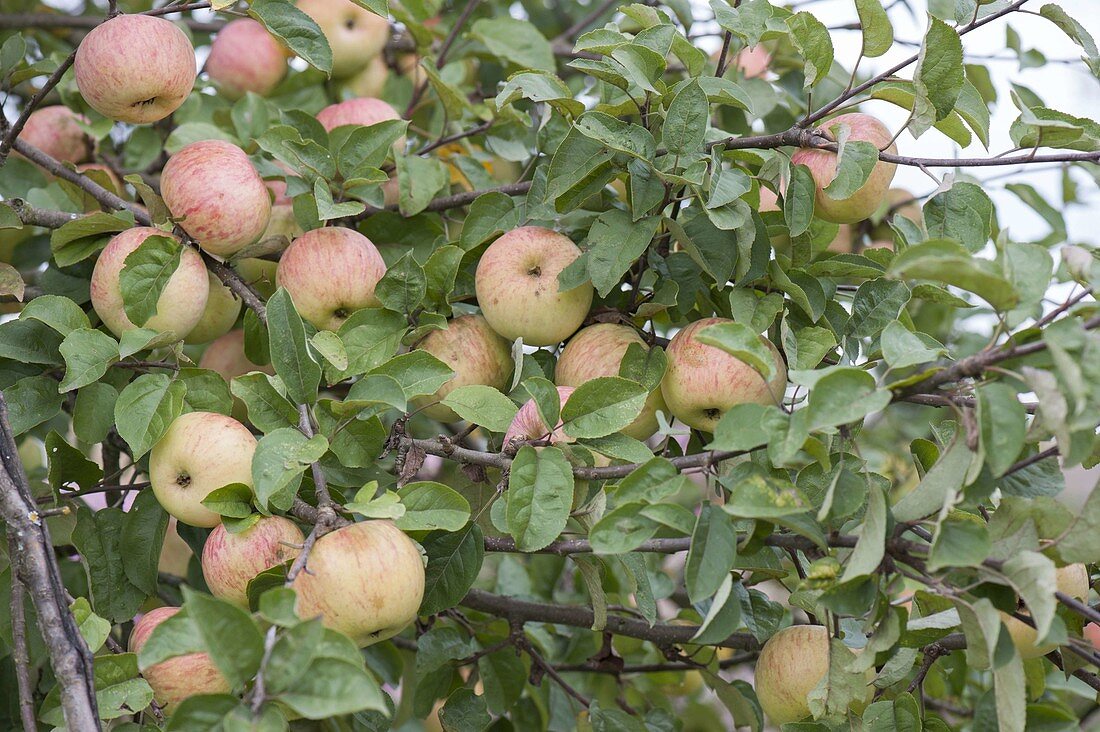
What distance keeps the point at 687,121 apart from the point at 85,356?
78cm

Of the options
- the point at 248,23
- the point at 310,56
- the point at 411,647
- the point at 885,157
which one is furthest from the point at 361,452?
the point at 248,23

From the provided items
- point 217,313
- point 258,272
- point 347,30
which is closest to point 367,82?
point 347,30

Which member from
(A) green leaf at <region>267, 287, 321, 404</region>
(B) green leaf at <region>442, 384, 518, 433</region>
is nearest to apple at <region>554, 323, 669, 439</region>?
(B) green leaf at <region>442, 384, 518, 433</region>

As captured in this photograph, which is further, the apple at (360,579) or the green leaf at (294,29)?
the green leaf at (294,29)

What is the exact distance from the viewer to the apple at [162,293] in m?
1.29

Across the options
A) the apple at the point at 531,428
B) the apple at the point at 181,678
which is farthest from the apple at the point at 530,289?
the apple at the point at 181,678

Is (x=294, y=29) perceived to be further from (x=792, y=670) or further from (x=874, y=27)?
(x=792, y=670)

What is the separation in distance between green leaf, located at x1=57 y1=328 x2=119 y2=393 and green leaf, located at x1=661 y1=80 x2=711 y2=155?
73 cm

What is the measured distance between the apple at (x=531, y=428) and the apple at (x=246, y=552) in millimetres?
276

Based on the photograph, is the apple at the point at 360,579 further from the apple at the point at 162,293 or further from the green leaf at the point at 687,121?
the green leaf at the point at 687,121

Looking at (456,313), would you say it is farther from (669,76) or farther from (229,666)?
(669,76)

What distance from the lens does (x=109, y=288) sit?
130 centimetres

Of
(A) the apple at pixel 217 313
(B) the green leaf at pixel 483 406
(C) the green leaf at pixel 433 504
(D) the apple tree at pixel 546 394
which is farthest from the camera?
(A) the apple at pixel 217 313

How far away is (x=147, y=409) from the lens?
1184 mm
